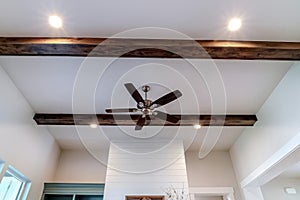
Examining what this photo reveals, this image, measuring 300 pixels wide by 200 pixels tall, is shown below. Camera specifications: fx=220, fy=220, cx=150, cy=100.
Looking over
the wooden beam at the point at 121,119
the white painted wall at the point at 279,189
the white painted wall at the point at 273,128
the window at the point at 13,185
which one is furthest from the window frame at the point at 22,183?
the white painted wall at the point at 279,189

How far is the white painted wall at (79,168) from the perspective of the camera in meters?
5.23

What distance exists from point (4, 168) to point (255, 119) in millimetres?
4503

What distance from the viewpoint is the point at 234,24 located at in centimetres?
268

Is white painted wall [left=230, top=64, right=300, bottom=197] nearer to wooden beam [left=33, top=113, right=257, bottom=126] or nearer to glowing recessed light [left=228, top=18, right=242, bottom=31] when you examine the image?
wooden beam [left=33, top=113, right=257, bottom=126]

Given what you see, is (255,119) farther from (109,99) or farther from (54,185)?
(54,185)

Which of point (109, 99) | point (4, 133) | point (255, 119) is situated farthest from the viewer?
point (255, 119)

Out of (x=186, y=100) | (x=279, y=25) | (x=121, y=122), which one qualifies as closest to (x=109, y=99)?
(x=121, y=122)

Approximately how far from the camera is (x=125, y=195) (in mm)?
4406

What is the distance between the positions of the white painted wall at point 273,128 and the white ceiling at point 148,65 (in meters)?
0.16

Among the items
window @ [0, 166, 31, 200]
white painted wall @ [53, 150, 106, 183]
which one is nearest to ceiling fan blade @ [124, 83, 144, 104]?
window @ [0, 166, 31, 200]

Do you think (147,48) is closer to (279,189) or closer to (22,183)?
(22,183)

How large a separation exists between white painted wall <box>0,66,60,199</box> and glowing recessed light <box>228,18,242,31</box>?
3.27 metres

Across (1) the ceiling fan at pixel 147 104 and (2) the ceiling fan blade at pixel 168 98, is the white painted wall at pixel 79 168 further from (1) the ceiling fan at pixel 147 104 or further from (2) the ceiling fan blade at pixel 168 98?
(2) the ceiling fan blade at pixel 168 98

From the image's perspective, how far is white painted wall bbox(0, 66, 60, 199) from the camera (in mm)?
3375
